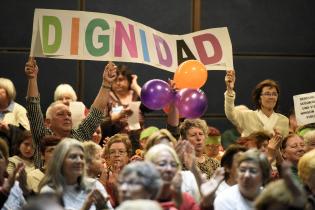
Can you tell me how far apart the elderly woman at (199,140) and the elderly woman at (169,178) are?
130 cm

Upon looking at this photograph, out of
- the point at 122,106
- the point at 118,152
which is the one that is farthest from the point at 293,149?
the point at 122,106

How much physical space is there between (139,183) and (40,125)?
2.07 metres

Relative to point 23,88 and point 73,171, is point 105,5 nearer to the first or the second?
point 23,88

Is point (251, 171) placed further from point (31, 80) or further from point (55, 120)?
point (31, 80)

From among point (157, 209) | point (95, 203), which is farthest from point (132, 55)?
point (157, 209)

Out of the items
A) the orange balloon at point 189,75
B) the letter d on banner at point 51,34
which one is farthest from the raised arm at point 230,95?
the letter d on banner at point 51,34

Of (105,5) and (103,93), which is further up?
(105,5)

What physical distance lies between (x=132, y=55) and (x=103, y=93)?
0.93 metres

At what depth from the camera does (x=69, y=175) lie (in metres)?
5.16

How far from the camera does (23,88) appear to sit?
887 centimetres

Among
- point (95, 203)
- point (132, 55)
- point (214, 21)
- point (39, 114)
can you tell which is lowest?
point (95, 203)

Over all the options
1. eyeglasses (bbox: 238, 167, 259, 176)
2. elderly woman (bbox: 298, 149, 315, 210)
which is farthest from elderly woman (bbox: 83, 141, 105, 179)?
elderly woman (bbox: 298, 149, 315, 210)

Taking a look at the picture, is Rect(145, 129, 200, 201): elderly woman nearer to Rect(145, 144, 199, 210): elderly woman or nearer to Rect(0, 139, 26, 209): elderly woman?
Rect(145, 144, 199, 210): elderly woman

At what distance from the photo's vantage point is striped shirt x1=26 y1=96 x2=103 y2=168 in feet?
20.2
